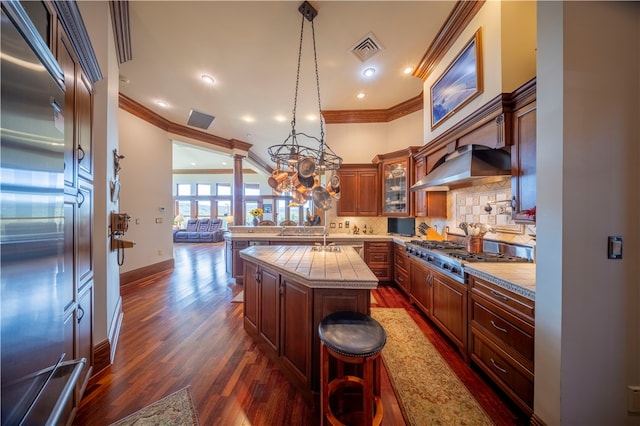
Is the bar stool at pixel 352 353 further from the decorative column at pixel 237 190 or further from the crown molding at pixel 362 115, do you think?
the decorative column at pixel 237 190

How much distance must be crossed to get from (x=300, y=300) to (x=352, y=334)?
0.51 m

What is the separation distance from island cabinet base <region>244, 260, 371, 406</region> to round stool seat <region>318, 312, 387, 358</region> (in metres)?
0.11

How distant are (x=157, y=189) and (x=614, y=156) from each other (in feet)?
19.7

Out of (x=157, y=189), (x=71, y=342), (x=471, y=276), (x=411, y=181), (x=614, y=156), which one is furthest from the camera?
(x=157, y=189)

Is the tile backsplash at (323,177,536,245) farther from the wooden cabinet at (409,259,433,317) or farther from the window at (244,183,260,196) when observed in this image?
the window at (244,183,260,196)

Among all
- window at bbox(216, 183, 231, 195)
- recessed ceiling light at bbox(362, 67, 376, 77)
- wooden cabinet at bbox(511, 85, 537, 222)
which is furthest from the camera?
window at bbox(216, 183, 231, 195)

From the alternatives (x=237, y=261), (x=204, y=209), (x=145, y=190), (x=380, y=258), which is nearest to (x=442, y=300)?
(x=380, y=258)

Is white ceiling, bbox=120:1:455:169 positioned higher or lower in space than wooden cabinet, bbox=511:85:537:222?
higher

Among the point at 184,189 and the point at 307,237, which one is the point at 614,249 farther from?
the point at 184,189

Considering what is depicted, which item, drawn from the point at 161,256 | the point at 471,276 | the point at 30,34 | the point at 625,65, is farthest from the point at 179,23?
the point at 161,256

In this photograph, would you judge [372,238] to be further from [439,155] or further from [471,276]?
[471,276]

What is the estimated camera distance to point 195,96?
3848 millimetres

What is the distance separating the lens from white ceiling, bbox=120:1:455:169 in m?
2.27

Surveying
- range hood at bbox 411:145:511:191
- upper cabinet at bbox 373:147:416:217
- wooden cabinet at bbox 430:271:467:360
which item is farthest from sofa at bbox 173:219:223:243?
range hood at bbox 411:145:511:191
